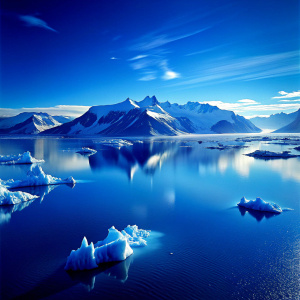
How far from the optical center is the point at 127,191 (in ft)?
74.8

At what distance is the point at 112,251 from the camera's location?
34.3ft

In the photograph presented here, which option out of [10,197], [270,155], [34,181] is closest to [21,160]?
[34,181]

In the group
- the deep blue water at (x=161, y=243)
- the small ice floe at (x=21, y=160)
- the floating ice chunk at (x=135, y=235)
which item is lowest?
the deep blue water at (x=161, y=243)

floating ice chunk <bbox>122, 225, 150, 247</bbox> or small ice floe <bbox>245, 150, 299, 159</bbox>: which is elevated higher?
small ice floe <bbox>245, 150, 299, 159</bbox>

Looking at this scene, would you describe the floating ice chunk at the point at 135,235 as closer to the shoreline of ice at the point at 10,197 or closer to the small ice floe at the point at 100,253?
the small ice floe at the point at 100,253

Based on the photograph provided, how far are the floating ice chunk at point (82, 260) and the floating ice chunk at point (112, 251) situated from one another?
33cm

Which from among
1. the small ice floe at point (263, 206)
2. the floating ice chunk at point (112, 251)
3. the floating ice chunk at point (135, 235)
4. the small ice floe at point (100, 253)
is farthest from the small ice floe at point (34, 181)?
the small ice floe at point (263, 206)

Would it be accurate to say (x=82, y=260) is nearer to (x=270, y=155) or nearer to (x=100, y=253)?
(x=100, y=253)

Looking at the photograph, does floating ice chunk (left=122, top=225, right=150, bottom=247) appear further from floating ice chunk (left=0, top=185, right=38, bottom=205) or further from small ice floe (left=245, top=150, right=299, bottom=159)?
small ice floe (left=245, top=150, right=299, bottom=159)

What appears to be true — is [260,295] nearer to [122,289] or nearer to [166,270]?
[166,270]

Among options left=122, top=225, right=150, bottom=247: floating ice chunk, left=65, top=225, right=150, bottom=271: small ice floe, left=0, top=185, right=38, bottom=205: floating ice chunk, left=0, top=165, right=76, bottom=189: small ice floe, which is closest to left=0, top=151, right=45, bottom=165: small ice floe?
left=0, top=165, right=76, bottom=189: small ice floe

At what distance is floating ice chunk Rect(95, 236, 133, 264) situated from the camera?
33.9 ft

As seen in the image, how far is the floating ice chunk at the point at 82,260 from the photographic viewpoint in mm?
9750

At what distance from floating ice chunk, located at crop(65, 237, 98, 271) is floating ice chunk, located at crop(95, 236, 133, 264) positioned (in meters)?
0.33
